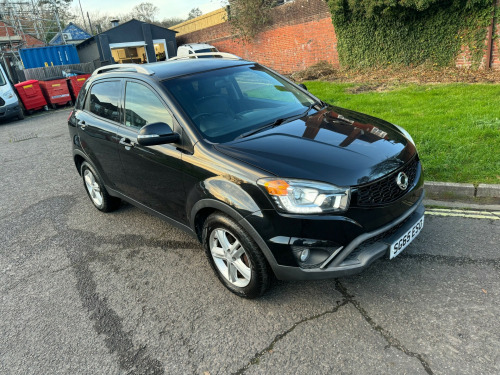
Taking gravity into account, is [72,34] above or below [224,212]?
above

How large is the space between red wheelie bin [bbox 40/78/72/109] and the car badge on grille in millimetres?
18236

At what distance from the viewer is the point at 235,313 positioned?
2.97 metres

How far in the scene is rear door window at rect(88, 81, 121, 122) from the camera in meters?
4.08

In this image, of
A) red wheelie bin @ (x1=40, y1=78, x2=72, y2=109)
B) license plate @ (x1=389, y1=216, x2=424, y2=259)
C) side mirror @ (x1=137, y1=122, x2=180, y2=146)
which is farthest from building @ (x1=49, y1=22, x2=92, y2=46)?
license plate @ (x1=389, y1=216, x2=424, y2=259)

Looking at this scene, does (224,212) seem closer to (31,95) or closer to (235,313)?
(235,313)

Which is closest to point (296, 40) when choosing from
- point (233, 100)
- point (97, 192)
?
point (97, 192)

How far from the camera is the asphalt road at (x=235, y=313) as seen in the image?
2.48 meters

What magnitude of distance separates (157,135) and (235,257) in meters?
1.17

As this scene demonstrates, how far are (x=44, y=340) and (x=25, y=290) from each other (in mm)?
904

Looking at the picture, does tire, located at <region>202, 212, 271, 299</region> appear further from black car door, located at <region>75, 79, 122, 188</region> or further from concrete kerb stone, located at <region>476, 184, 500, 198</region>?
concrete kerb stone, located at <region>476, 184, 500, 198</region>

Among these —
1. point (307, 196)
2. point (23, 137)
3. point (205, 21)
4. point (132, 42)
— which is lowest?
point (23, 137)

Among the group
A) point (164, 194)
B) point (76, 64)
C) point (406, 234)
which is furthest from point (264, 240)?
point (76, 64)

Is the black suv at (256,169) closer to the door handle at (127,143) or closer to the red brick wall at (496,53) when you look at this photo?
the door handle at (127,143)

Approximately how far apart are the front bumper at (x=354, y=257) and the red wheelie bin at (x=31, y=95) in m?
17.7
